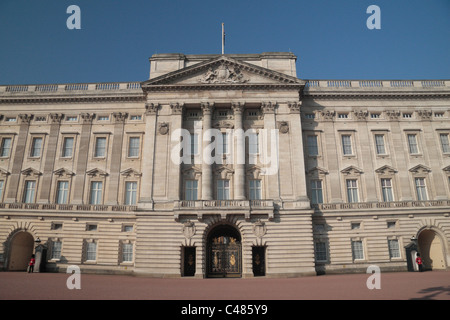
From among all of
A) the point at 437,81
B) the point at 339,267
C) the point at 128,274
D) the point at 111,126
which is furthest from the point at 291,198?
the point at 437,81

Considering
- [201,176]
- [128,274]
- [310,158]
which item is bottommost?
[128,274]

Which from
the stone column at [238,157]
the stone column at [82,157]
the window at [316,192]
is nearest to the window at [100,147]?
the stone column at [82,157]

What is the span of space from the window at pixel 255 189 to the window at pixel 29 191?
26.3m

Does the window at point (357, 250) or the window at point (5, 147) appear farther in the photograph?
the window at point (5, 147)

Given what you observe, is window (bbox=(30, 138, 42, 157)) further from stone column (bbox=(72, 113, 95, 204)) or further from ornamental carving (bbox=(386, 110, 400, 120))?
ornamental carving (bbox=(386, 110, 400, 120))

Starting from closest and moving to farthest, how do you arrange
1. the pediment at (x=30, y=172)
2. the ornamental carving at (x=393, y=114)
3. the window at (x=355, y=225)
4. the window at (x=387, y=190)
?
the window at (x=355, y=225) → the window at (x=387, y=190) → the pediment at (x=30, y=172) → the ornamental carving at (x=393, y=114)

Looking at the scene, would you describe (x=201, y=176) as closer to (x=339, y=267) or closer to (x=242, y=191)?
(x=242, y=191)

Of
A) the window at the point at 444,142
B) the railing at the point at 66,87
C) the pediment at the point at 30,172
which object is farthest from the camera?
the railing at the point at 66,87

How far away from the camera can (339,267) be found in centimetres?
3412

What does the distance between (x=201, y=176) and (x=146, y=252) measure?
10025mm

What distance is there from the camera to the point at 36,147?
39.3 m

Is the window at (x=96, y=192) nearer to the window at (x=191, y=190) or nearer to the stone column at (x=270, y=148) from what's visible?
the window at (x=191, y=190)

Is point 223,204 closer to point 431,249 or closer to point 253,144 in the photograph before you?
point 253,144

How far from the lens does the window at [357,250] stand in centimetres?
3506
